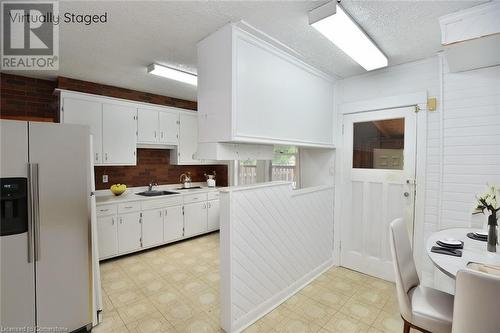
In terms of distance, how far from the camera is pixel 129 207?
361cm

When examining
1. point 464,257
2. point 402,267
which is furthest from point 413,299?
point 464,257

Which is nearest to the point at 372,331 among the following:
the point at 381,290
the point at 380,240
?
the point at 381,290

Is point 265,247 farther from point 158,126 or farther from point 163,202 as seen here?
point 158,126

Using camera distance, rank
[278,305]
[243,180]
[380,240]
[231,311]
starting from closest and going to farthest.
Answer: [231,311]
[278,305]
[380,240]
[243,180]

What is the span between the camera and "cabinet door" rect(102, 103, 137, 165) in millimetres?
3637

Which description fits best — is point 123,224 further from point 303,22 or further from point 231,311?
point 303,22

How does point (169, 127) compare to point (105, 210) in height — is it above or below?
above

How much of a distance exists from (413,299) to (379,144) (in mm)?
1865

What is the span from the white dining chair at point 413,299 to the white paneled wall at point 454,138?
974 millimetres

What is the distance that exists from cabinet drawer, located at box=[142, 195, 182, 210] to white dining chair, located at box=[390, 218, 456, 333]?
3286 millimetres

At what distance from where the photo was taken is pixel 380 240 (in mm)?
3035

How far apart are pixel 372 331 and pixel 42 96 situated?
4872 millimetres

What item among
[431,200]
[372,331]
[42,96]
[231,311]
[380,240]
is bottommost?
[372,331]

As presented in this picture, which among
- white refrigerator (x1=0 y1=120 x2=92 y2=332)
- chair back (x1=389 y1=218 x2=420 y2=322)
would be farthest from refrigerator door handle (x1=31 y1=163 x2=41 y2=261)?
chair back (x1=389 y1=218 x2=420 y2=322)
